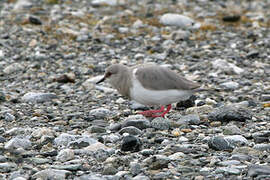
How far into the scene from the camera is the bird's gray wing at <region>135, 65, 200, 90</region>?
763 centimetres

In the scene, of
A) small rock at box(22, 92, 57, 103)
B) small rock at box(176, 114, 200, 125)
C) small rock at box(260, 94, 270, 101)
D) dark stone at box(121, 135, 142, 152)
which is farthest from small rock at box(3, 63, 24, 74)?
dark stone at box(121, 135, 142, 152)

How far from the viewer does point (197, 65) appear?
1202 cm

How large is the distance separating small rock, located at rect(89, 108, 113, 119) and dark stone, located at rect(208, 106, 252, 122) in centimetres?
173

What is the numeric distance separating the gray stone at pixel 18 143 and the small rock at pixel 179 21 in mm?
9377

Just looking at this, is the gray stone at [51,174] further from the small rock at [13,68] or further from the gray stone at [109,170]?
the small rock at [13,68]

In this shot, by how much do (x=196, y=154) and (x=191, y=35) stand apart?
888 cm

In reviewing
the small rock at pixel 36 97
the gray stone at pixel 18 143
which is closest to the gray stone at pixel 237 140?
the gray stone at pixel 18 143

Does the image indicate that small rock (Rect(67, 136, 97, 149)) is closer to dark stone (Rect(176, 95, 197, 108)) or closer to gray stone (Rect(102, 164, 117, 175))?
gray stone (Rect(102, 164, 117, 175))

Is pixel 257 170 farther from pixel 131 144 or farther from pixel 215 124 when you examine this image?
pixel 215 124

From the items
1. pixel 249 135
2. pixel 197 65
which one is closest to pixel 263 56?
pixel 197 65

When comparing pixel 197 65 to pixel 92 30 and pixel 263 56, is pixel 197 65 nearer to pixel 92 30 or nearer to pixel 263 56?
pixel 263 56

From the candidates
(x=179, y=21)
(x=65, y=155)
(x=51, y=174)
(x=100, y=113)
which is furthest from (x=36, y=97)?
(x=179, y=21)

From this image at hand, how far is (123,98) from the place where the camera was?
9.67 metres

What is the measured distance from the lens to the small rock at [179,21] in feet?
50.2
